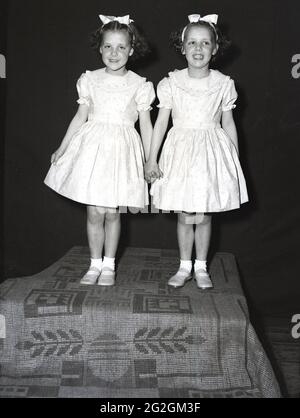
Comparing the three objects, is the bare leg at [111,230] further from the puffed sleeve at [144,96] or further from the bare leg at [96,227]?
the puffed sleeve at [144,96]

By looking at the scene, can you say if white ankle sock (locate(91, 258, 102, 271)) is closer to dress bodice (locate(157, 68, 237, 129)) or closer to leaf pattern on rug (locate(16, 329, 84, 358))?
leaf pattern on rug (locate(16, 329, 84, 358))

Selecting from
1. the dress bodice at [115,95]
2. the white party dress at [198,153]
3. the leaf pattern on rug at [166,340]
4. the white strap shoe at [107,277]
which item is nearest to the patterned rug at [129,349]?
the leaf pattern on rug at [166,340]

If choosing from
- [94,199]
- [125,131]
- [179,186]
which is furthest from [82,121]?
[179,186]

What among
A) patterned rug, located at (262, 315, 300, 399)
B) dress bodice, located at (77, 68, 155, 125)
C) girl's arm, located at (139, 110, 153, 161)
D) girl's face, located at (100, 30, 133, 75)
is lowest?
patterned rug, located at (262, 315, 300, 399)

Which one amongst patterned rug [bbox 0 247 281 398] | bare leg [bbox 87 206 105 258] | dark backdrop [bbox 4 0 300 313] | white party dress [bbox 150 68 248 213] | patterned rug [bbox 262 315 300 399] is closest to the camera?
patterned rug [bbox 0 247 281 398]

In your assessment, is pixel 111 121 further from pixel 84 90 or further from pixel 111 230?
pixel 111 230

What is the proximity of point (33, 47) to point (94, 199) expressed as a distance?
1235 millimetres

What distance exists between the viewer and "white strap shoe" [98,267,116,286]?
2.35 meters

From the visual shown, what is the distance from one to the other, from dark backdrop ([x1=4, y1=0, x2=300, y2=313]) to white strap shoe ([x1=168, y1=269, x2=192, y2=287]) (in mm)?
715

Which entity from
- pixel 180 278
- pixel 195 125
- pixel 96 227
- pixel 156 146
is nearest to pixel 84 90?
pixel 156 146

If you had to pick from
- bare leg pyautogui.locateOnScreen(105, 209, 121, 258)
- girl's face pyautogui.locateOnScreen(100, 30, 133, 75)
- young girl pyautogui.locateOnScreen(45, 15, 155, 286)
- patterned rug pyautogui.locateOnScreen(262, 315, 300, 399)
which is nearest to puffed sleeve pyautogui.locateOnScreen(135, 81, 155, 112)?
young girl pyautogui.locateOnScreen(45, 15, 155, 286)

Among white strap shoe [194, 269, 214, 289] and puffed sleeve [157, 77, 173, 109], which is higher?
puffed sleeve [157, 77, 173, 109]

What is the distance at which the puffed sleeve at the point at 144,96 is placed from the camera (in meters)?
2.39

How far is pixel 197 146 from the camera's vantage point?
7.63 feet
